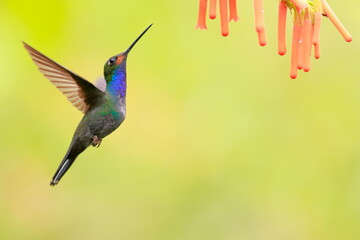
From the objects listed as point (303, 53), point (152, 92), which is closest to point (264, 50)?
point (152, 92)

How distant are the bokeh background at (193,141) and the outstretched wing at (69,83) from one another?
173 centimetres

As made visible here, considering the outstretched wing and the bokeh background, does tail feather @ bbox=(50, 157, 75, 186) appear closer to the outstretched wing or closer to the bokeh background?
the outstretched wing

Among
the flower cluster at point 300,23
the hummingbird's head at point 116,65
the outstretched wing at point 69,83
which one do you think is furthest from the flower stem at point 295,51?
the hummingbird's head at point 116,65

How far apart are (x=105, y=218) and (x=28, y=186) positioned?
22.3 inches

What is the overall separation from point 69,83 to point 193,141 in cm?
254

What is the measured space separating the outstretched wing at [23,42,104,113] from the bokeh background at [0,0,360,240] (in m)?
1.73

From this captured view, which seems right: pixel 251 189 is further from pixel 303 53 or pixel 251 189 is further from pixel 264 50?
pixel 303 53

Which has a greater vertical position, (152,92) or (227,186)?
(152,92)

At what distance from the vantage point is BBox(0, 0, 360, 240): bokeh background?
5.47 m

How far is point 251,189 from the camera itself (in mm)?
5832

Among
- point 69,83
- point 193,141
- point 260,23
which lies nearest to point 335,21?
point 260,23

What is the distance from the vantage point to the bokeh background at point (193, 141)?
5473mm

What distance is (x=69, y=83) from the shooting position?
11.2 feet

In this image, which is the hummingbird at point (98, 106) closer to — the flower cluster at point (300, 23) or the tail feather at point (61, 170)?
the tail feather at point (61, 170)
